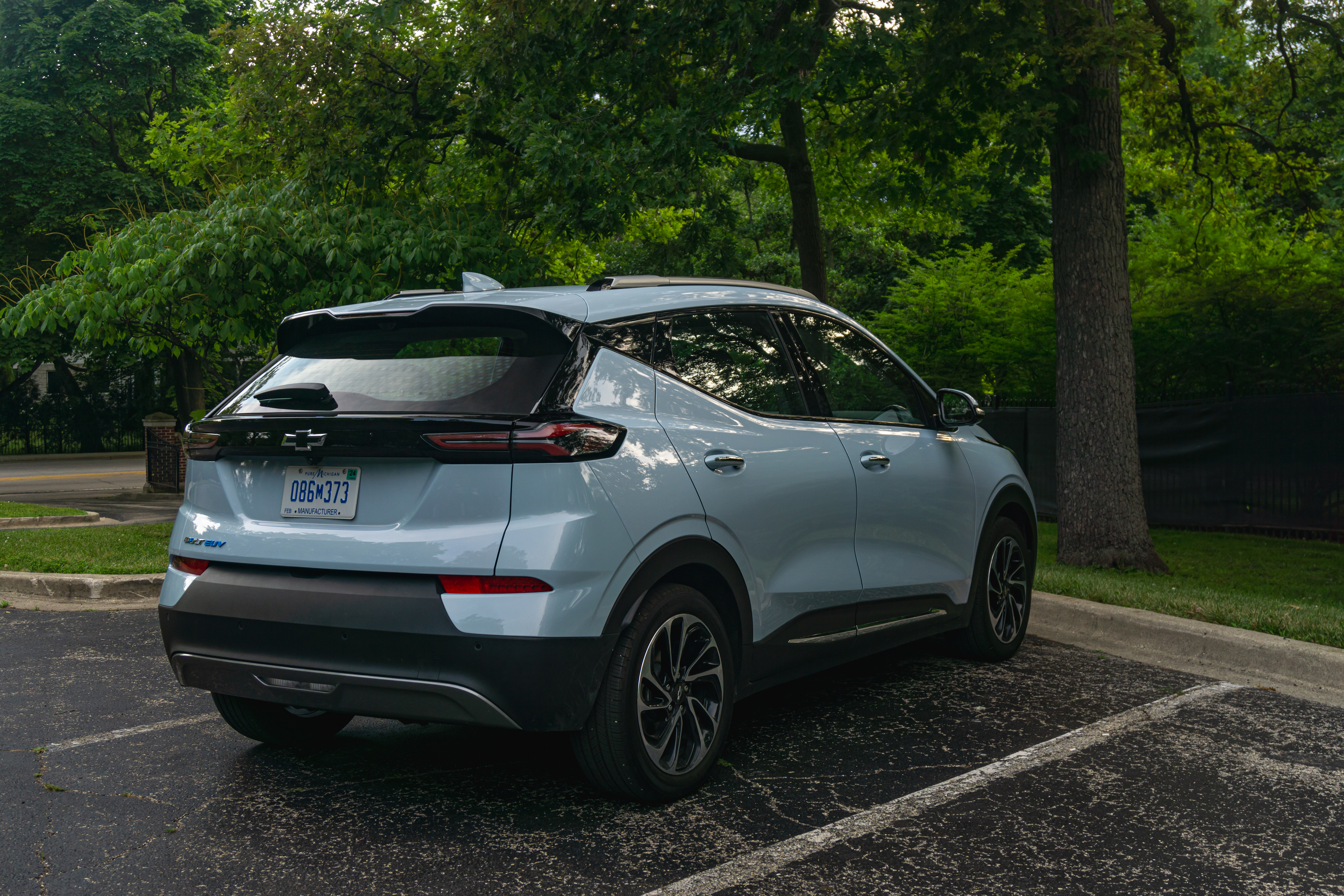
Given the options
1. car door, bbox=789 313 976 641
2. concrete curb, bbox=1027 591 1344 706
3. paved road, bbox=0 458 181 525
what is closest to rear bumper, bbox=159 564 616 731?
car door, bbox=789 313 976 641

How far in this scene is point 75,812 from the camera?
3.86m

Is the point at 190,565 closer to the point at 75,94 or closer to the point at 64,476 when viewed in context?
the point at 64,476

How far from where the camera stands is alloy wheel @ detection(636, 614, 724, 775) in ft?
12.6

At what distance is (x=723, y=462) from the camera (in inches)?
161

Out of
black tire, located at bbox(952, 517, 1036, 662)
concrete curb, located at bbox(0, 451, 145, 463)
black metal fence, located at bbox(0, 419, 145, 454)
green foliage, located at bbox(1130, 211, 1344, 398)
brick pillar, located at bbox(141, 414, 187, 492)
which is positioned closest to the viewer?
black tire, located at bbox(952, 517, 1036, 662)

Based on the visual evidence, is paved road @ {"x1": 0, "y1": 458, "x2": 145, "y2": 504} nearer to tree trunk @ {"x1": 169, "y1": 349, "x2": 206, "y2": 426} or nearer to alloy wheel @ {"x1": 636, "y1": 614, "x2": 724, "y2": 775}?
tree trunk @ {"x1": 169, "y1": 349, "x2": 206, "y2": 426}

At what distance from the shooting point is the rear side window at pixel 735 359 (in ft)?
13.9

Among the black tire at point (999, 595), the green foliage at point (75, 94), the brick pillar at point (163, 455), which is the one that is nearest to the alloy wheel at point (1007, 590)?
the black tire at point (999, 595)

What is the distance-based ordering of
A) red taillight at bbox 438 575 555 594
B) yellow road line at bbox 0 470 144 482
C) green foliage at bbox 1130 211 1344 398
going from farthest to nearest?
yellow road line at bbox 0 470 144 482 → green foliage at bbox 1130 211 1344 398 → red taillight at bbox 438 575 555 594

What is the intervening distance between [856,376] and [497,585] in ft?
8.04

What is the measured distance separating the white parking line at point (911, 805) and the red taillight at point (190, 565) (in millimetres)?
1944

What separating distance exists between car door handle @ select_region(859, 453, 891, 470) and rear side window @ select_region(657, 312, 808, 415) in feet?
1.28

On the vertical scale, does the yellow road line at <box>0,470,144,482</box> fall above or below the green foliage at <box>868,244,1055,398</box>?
below

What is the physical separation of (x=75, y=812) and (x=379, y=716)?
1.21 metres
